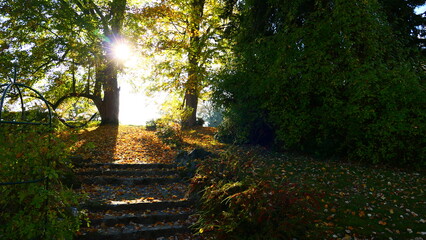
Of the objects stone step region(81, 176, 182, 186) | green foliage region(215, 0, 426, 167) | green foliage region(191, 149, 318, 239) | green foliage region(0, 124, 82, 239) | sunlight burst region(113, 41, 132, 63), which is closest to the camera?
green foliage region(0, 124, 82, 239)

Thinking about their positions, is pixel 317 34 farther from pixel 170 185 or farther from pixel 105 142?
pixel 105 142

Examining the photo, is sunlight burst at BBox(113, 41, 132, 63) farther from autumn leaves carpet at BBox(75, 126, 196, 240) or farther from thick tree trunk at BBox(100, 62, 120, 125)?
autumn leaves carpet at BBox(75, 126, 196, 240)

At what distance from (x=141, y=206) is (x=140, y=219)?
0.46 meters

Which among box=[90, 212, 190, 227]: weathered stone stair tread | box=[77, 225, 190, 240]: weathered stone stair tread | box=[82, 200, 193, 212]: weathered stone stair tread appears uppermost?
box=[82, 200, 193, 212]: weathered stone stair tread

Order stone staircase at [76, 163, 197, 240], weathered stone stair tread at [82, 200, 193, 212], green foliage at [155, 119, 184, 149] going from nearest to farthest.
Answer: stone staircase at [76, 163, 197, 240] → weathered stone stair tread at [82, 200, 193, 212] → green foliage at [155, 119, 184, 149]

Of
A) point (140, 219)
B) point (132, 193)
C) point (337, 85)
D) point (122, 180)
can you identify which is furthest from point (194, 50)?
A: point (140, 219)

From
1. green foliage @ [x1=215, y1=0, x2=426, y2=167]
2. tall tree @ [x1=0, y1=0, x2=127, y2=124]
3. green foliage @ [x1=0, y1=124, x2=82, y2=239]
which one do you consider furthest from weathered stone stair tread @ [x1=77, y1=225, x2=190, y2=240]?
tall tree @ [x1=0, y1=0, x2=127, y2=124]

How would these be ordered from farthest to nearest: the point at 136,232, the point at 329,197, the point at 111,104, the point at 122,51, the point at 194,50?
the point at 111,104
the point at 194,50
the point at 122,51
the point at 329,197
the point at 136,232

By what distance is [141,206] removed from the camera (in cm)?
545

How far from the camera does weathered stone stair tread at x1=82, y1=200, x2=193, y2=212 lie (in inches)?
207

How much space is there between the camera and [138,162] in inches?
325

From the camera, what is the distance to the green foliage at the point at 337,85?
24.9 ft

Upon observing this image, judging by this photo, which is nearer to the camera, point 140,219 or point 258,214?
point 258,214

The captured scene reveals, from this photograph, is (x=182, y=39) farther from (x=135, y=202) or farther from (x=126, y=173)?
(x=135, y=202)
